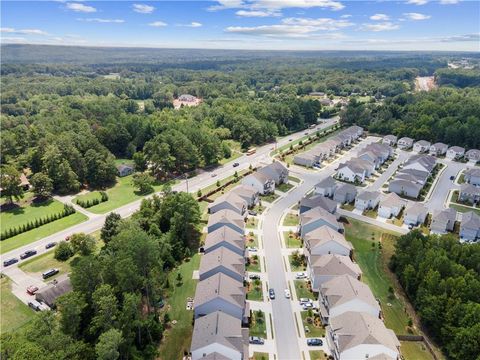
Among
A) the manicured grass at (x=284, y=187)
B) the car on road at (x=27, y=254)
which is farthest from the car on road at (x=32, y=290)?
the manicured grass at (x=284, y=187)

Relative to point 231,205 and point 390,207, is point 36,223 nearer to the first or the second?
point 231,205

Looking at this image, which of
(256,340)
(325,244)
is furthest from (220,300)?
(325,244)

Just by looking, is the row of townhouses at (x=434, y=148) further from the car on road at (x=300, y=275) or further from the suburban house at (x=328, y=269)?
the car on road at (x=300, y=275)

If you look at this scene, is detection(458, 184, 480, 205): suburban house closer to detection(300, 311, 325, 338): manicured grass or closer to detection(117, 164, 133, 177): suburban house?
detection(300, 311, 325, 338): manicured grass

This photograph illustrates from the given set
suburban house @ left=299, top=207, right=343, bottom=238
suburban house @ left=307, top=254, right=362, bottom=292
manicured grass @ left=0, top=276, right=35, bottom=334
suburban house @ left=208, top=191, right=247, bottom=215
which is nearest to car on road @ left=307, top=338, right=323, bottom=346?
suburban house @ left=307, top=254, right=362, bottom=292

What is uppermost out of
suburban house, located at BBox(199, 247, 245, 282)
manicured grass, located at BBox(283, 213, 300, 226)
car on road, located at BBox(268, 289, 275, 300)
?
suburban house, located at BBox(199, 247, 245, 282)

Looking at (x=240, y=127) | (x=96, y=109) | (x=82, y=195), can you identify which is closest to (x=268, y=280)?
(x=82, y=195)

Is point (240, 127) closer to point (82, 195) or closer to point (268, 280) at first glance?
point (82, 195)

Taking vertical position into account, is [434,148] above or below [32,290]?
above
